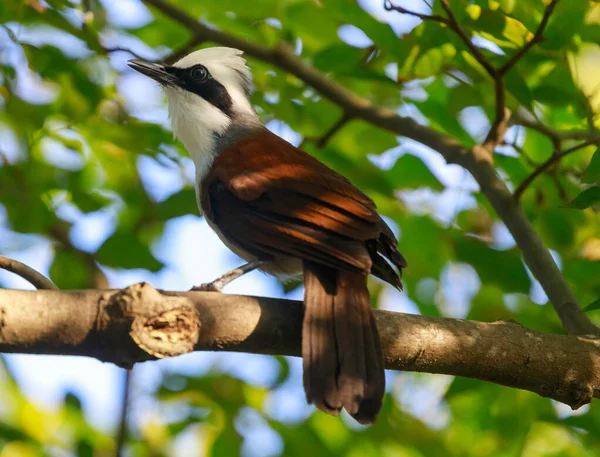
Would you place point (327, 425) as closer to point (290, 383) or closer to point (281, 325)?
point (290, 383)

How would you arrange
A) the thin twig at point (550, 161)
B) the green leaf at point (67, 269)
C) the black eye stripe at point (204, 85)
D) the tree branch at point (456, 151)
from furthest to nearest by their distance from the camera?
the black eye stripe at point (204, 85), the green leaf at point (67, 269), the tree branch at point (456, 151), the thin twig at point (550, 161)

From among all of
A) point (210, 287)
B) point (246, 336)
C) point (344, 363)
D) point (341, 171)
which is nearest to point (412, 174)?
point (341, 171)

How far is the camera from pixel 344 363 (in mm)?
2789

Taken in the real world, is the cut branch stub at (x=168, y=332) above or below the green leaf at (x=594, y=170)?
below

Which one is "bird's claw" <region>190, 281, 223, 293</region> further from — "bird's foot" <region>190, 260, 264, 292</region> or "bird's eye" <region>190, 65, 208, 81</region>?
"bird's eye" <region>190, 65, 208, 81</region>

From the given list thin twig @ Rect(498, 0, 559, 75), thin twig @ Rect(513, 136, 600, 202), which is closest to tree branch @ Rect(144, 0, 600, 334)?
thin twig @ Rect(513, 136, 600, 202)

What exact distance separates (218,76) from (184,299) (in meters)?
2.76

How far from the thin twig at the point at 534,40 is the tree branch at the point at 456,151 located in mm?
593

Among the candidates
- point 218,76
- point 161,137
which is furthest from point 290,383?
point 218,76

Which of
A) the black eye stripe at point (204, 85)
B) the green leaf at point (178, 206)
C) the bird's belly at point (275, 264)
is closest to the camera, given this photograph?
the bird's belly at point (275, 264)

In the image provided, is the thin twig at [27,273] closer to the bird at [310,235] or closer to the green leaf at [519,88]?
the bird at [310,235]

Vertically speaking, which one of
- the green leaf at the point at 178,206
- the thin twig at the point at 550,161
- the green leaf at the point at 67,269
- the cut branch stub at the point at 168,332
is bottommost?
the green leaf at the point at 67,269

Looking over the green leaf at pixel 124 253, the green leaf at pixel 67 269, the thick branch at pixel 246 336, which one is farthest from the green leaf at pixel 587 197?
the green leaf at pixel 67 269

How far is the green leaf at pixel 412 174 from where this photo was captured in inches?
176
